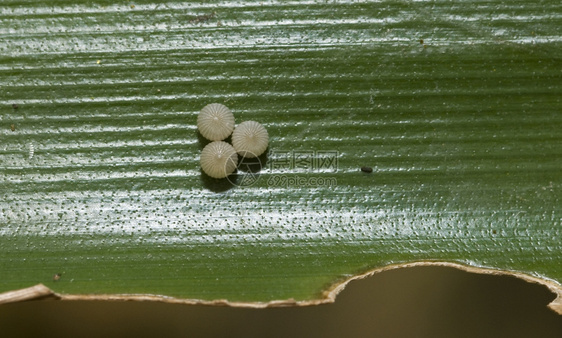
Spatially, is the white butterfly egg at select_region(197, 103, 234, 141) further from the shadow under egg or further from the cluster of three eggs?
the shadow under egg

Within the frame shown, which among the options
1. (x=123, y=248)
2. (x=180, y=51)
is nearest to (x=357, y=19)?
(x=180, y=51)

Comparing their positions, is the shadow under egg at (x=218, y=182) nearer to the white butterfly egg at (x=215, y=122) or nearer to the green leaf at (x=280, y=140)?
the green leaf at (x=280, y=140)

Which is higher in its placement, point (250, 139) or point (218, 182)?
point (250, 139)

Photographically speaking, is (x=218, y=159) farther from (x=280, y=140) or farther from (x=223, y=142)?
(x=280, y=140)

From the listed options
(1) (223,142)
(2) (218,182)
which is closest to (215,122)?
(1) (223,142)

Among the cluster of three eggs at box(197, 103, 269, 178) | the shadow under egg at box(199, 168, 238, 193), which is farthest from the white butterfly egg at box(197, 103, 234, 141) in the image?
the shadow under egg at box(199, 168, 238, 193)

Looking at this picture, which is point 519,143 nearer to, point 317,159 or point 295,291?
point 317,159
